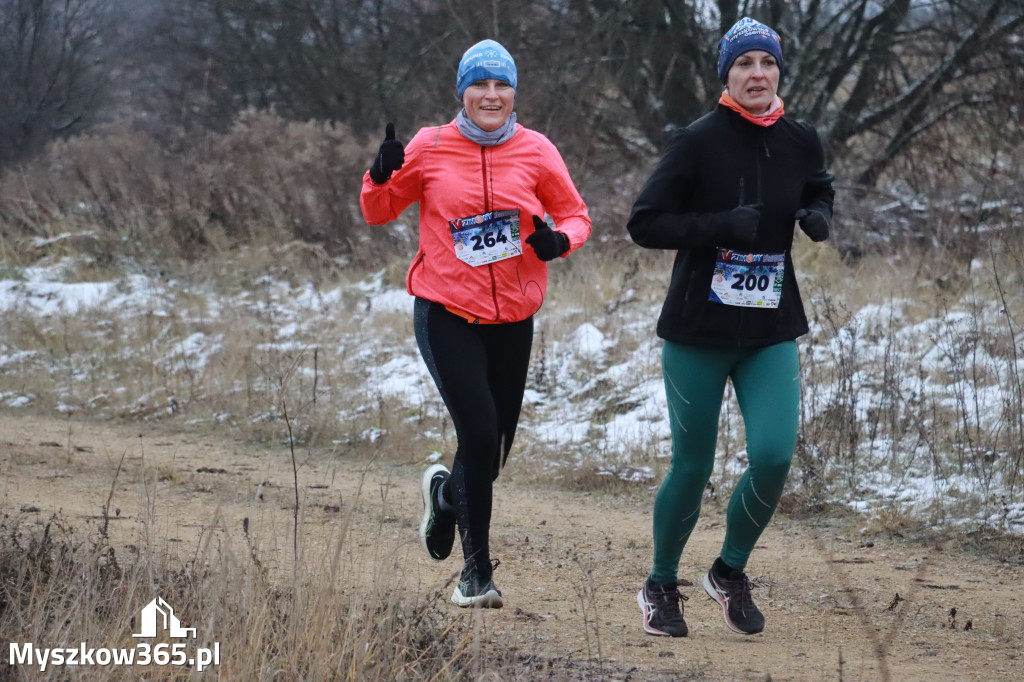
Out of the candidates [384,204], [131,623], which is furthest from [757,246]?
[131,623]

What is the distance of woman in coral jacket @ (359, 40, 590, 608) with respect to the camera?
3.93 metres

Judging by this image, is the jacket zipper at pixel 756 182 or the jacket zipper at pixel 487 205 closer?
the jacket zipper at pixel 756 182

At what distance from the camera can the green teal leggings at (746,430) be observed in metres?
3.53

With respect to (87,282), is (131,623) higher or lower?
lower

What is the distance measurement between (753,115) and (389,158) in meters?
1.30

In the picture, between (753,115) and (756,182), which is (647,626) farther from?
(753,115)

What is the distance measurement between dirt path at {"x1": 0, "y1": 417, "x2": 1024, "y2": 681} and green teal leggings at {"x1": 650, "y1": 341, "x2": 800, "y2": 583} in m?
0.37

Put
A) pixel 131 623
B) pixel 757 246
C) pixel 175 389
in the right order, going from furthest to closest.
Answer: pixel 175 389 < pixel 757 246 < pixel 131 623

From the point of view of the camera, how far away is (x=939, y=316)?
7684 mm

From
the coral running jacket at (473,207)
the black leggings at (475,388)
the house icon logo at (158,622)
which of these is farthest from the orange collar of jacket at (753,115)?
the house icon logo at (158,622)

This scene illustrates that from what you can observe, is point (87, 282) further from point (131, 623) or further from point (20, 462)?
point (131, 623)

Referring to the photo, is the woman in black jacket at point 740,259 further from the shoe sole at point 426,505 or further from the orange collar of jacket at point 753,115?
the shoe sole at point 426,505

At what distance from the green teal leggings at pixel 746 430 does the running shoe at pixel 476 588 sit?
0.61 m

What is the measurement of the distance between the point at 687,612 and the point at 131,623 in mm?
2124
